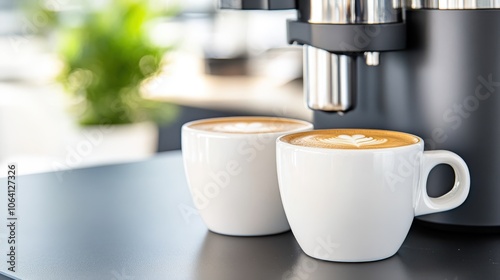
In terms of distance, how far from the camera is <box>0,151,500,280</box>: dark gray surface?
0.65 metres

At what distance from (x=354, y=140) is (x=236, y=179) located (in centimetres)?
11

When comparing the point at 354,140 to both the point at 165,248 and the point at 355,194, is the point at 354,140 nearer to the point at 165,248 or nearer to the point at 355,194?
the point at 355,194

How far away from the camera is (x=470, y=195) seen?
0.73 metres

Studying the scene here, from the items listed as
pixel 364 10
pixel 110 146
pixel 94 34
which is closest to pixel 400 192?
pixel 364 10

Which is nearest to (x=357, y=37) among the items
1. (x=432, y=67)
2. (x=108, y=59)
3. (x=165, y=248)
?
(x=432, y=67)

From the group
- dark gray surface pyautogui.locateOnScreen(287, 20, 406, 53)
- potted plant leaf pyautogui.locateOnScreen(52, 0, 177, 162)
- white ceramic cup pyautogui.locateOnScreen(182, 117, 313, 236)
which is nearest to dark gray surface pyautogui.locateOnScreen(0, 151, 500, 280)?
white ceramic cup pyautogui.locateOnScreen(182, 117, 313, 236)

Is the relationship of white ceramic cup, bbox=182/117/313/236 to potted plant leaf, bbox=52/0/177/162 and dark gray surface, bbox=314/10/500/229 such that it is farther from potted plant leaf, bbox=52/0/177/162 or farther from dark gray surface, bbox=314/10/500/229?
potted plant leaf, bbox=52/0/177/162

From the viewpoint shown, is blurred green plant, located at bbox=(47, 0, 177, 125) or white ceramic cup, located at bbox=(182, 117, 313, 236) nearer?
white ceramic cup, located at bbox=(182, 117, 313, 236)

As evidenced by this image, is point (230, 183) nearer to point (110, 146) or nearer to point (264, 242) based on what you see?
point (264, 242)

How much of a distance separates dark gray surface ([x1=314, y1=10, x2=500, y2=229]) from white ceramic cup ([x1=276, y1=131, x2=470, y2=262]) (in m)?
0.04

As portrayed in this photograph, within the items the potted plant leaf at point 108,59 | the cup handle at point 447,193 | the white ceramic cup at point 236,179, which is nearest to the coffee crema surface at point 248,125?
the white ceramic cup at point 236,179

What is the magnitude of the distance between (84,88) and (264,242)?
326cm

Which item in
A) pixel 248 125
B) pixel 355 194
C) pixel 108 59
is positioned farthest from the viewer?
pixel 108 59

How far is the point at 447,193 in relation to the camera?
2.33 ft
